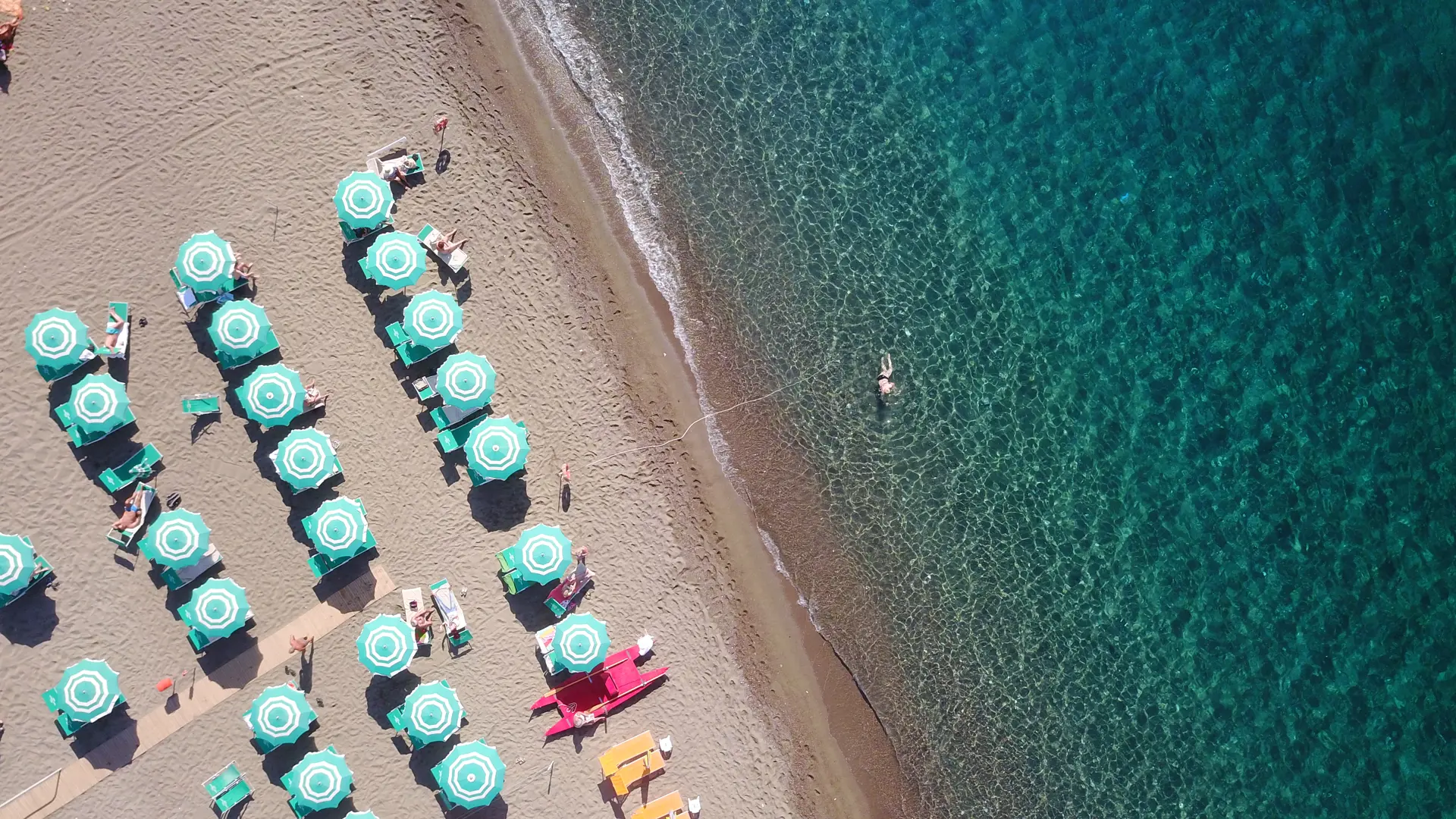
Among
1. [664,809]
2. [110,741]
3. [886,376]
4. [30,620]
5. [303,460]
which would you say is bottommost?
[664,809]

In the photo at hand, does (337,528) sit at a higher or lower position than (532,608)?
higher

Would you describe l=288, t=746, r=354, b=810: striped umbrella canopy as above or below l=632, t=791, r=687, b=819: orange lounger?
above

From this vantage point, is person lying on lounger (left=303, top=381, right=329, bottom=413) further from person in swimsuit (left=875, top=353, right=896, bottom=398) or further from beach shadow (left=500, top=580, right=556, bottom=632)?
person in swimsuit (left=875, top=353, right=896, bottom=398)

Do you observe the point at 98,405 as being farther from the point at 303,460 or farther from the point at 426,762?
the point at 426,762

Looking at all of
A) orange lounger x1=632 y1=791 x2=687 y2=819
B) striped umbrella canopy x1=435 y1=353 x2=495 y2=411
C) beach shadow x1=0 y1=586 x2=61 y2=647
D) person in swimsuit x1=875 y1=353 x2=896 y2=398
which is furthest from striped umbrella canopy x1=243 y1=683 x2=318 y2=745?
person in swimsuit x1=875 y1=353 x2=896 y2=398

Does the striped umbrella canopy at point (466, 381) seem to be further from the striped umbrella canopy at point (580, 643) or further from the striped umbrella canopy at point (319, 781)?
the striped umbrella canopy at point (319, 781)

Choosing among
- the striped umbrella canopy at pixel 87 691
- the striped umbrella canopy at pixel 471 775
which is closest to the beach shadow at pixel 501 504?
the striped umbrella canopy at pixel 471 775

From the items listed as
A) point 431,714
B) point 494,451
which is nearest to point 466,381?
point 494,451
